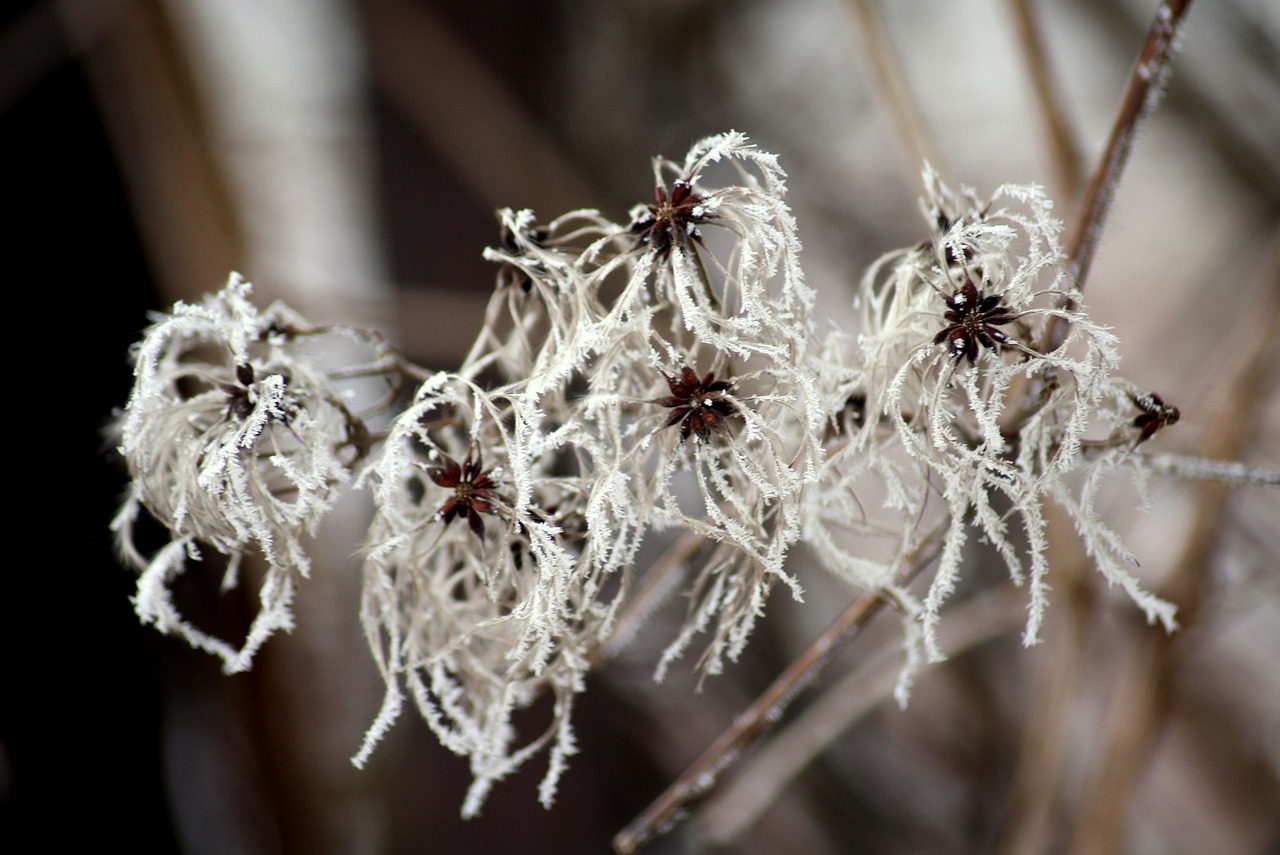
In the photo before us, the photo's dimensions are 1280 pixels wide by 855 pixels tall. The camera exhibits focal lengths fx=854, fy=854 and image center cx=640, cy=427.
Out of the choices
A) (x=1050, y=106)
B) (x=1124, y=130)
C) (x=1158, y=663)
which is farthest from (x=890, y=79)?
(x=1158, y=663)

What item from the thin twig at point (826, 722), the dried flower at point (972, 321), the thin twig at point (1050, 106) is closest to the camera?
the dried flower at point (972, 321)

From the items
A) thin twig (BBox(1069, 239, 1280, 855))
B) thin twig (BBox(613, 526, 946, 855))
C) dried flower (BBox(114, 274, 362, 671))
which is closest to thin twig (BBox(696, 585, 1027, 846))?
thin twig (BBox(1069, 239, 1280, 855))

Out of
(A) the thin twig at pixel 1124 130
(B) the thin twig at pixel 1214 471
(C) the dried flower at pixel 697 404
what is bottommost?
(B) the thin twig at pixel 1214 471

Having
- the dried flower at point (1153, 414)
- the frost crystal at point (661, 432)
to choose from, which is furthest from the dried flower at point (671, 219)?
the dried flower at point (1153, 414)

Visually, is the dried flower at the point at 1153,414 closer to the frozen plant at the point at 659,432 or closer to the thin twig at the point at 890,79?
the frozen plant at the point at 659,432

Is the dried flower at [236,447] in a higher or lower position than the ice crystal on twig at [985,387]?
higher

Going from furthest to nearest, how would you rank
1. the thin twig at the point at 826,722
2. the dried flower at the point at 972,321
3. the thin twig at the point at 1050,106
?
1. the thin twig at the point at 826,722
2. the thin twig at the point at 1050,106
3. the dried flower at the point at 972,321
